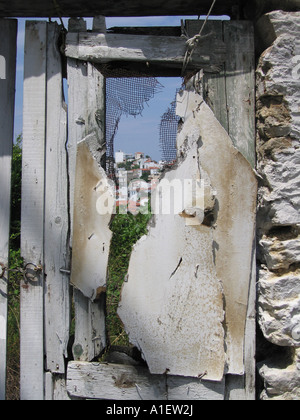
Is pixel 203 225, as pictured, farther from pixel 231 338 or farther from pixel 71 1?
pixel 71 1

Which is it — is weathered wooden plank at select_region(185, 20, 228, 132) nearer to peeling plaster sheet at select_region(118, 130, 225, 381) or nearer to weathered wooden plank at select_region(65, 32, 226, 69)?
weathered wooden plank at select_region(65, 32, 226, 69)

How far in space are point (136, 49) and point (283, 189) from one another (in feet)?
3.19

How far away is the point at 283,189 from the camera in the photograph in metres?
1.75

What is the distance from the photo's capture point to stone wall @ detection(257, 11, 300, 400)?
1.73 m

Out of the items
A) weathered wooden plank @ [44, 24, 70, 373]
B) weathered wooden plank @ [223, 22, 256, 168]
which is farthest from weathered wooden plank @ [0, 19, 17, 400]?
weathered wooden plank @ [223, 22, 256, 168]

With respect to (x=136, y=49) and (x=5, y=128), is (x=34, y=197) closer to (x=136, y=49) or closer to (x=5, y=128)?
(x=5, y=128)

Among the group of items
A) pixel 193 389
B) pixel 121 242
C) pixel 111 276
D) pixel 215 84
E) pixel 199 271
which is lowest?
pixel 193 389

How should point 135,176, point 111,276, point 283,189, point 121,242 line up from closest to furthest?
point 283,189 → point 135,176 → point 111,276 → point 121,242

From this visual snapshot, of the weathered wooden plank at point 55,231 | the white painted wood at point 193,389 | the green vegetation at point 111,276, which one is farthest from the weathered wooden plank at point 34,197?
the green vegetation at point 111,276

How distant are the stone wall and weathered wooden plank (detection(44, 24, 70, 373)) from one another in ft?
3.23

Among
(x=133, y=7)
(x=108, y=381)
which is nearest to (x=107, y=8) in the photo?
(x=133, y=7)

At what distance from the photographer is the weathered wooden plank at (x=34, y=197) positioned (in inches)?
72.9

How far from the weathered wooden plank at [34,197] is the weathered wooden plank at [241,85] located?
928 mm

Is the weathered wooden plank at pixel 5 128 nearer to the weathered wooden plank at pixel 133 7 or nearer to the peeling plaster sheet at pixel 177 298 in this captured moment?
the weathered wooden plank at pixel 133 7
